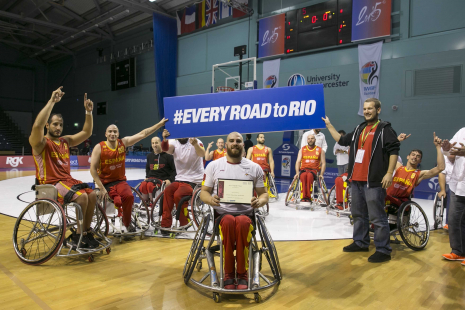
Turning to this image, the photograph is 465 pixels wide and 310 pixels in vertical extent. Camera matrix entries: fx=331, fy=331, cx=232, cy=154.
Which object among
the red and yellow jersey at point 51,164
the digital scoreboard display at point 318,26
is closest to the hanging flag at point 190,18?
the digital scoreboard display at point 318,26

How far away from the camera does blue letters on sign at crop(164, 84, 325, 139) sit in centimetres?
269

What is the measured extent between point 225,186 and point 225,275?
0.61m

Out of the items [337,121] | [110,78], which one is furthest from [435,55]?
[110,78]

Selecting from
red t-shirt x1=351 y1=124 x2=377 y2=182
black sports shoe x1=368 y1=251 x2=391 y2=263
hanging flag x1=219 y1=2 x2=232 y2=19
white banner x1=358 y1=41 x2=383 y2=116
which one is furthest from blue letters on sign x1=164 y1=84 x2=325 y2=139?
hanging flag x1=219 y1=2 x2=232 y2=19

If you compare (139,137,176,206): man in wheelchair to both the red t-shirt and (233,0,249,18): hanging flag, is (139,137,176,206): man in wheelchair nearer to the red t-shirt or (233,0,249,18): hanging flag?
the red t-shirt

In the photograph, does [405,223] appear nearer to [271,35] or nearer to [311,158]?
[311,158]

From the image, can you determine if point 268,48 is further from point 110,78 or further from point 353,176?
point 110,78

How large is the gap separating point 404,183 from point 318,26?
7828 mm

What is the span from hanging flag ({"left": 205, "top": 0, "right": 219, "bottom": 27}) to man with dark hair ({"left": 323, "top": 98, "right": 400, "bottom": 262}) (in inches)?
456

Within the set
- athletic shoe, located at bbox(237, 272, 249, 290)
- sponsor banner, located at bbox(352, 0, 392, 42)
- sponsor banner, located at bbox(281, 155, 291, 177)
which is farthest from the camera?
sponsor banner, located at bbox(281, 155, 291, 177)

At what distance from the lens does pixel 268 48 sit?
11.7 metres

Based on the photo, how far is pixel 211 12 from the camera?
1349 centimetres

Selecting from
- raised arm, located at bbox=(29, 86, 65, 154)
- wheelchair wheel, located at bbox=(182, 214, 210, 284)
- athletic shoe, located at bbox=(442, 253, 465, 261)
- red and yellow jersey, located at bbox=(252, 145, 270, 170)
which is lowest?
athletic shoe, located at bbox=(442, 253, 465, 261)

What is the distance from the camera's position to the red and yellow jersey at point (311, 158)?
5.59 m
